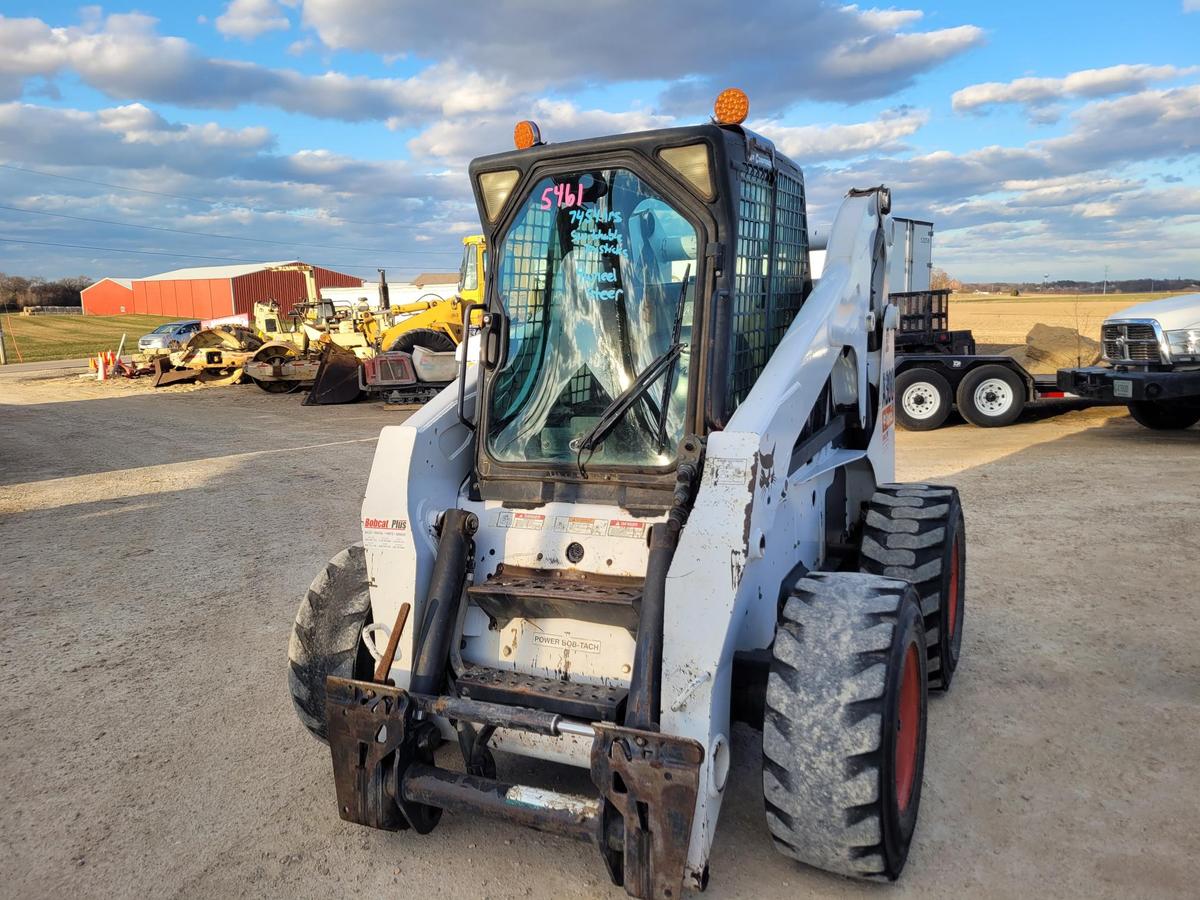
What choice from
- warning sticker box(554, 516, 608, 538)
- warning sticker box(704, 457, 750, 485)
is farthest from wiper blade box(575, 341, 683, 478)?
warning sticker box(704, 457, 750, 485)

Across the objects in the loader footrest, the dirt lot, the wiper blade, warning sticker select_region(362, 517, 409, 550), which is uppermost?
the wiper blade

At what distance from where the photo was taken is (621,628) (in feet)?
11.0

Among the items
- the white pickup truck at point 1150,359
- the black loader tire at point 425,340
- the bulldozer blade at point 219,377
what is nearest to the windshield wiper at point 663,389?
the white pickup truck at point 1150,359

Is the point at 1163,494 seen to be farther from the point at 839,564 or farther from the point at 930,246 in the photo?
the point at 930,246

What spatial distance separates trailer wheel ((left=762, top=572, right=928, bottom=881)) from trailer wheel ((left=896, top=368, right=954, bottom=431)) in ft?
37.2

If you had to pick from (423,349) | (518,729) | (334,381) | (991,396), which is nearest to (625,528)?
(518,729)

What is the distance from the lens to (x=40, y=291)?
80000 millimetres

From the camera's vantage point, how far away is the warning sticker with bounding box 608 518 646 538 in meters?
3.46

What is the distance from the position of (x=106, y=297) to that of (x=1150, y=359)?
264ft

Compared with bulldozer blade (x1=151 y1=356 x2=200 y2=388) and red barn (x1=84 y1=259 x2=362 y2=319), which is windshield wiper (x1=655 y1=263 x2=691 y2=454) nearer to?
bulldozer blade (x1=151 y1=356 x2=200 y2=388)

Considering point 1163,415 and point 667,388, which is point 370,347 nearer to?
point 1163,415

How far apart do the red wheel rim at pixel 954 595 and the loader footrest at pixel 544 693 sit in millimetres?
2206

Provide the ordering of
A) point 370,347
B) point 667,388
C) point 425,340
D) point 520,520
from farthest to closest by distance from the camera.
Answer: point 370,347 → point 425,340 → point 520,520 → point 667,388

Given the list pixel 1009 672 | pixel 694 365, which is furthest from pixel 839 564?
pixel 694 365
